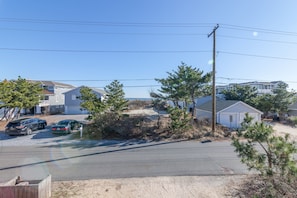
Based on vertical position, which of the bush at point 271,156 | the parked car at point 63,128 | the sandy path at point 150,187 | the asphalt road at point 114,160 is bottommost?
the asphalt road at point 114,160

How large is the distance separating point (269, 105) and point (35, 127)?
3322 centimetres

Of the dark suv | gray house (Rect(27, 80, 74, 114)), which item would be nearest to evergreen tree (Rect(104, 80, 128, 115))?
the dark suv

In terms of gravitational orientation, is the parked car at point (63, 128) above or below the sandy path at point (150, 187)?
above

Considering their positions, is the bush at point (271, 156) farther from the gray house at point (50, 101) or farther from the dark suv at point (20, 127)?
the gray house at point (50, 101)

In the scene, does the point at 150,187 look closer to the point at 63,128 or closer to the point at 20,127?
the point at 63,128

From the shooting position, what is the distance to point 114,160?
10.2 meters

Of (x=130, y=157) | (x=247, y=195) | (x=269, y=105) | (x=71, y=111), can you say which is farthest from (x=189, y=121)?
(x=71, y=111)

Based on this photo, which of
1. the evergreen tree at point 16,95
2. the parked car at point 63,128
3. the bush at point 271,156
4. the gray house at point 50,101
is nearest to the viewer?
the bush at point 271,156

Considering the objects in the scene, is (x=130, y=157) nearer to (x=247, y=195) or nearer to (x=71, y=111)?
(x=247, y=195)

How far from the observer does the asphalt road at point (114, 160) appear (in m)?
8.23

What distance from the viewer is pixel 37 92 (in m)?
27.8

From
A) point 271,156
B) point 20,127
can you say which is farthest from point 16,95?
point 271,156

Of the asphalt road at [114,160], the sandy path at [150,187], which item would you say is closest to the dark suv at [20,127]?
the asphalt road at [114,160]

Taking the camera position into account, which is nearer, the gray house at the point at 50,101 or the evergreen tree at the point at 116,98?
the evergreen tree at the point at 116,98
